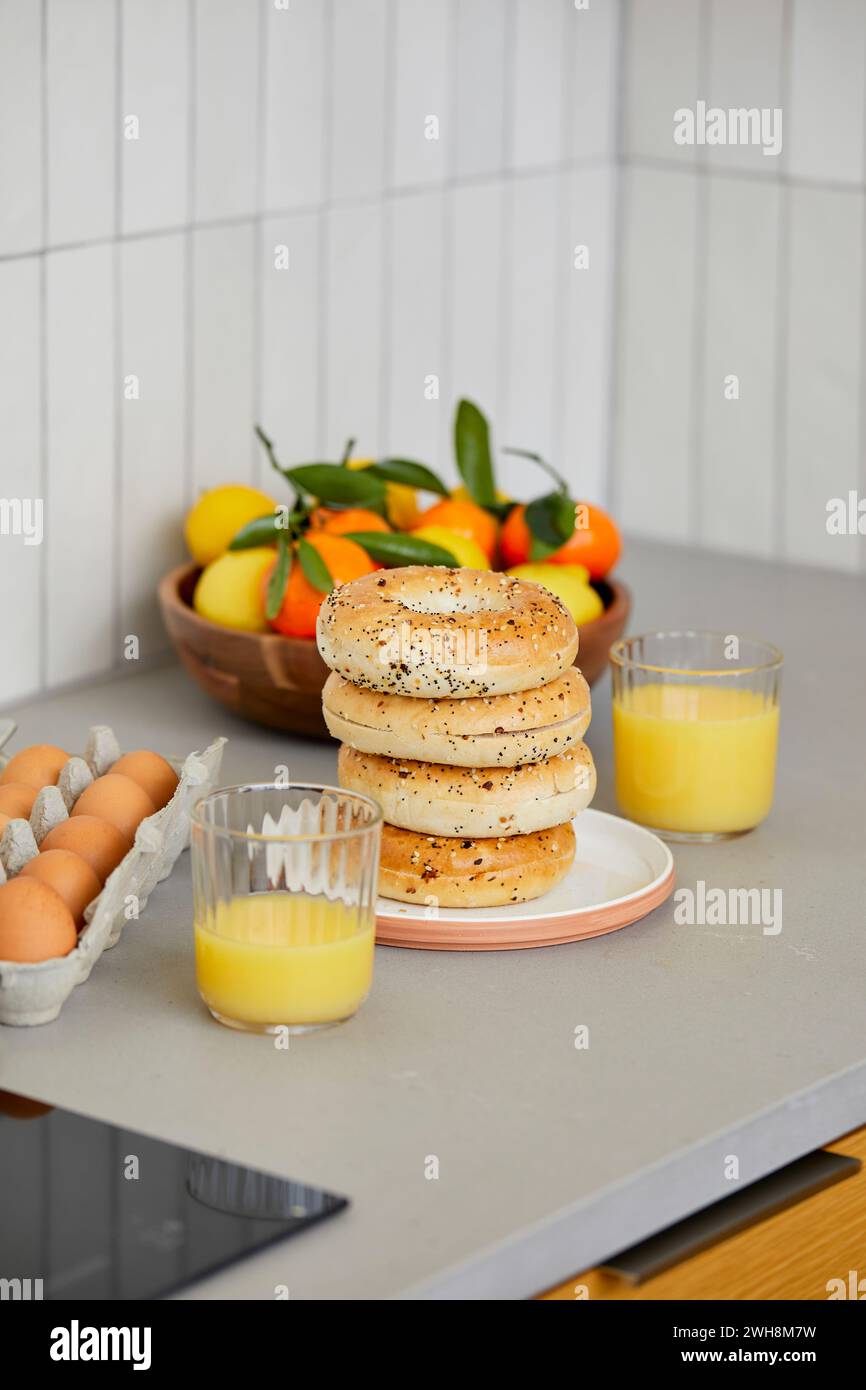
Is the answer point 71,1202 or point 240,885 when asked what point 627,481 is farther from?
point 71,1202

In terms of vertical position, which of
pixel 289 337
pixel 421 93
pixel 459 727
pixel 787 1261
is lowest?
pixel 787 1261

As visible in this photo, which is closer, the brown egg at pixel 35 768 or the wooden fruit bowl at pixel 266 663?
the brown egg at pixel 35 768

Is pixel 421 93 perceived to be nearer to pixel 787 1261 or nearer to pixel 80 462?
pixel 80 462

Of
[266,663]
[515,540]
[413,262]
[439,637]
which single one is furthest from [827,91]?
[439,637]

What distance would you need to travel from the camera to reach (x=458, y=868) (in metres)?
1.08

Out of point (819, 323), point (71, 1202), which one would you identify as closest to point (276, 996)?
point (71, 1202)

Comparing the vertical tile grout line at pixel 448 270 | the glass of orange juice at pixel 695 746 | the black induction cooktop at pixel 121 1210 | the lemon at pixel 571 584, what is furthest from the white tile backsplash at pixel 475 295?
the black induction cooktop at pixel 121 1210

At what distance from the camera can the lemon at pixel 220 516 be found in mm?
1500

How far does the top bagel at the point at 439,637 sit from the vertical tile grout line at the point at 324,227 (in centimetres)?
64

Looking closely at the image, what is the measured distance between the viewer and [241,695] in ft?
4.63

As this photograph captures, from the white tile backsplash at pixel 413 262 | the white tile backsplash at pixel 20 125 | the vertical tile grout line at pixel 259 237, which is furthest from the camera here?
the vertical tile grout line at pixel 259 237

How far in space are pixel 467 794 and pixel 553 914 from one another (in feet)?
0.29

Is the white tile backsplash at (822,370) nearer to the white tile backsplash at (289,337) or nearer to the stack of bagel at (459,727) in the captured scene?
the white tile backsplash at (289,337)
